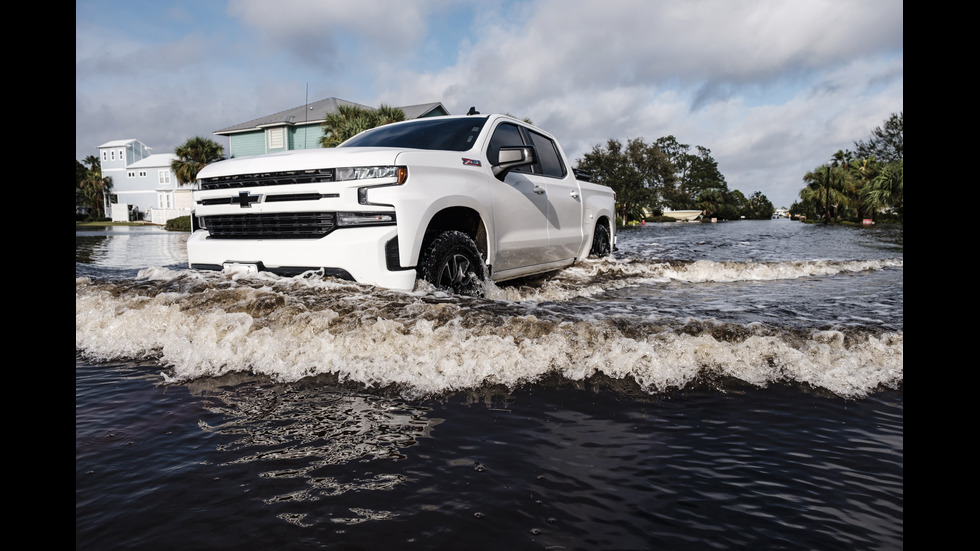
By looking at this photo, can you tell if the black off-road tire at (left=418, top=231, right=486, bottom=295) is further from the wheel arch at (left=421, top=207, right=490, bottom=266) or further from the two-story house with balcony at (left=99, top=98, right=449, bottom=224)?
the two-story house with balcony at (left=99, top=98, right=449, bottom=224)

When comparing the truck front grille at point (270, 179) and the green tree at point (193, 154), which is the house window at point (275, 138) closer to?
the green tree at point (193, 154)

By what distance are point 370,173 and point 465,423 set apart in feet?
7.51

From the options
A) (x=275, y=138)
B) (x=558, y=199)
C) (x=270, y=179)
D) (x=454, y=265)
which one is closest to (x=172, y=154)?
(x=275, y=138)

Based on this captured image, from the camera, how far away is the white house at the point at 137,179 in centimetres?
5378

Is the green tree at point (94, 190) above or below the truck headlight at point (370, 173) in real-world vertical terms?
above

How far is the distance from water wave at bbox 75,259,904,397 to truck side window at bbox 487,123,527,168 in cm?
171

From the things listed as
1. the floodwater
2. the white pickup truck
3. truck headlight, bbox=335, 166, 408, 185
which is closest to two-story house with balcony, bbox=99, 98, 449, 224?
the white pickup truck

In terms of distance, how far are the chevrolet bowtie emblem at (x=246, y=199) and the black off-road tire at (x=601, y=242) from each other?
4676 mm

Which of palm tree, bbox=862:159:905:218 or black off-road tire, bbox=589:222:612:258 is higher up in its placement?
palm tree, bbox=862:159:905:218

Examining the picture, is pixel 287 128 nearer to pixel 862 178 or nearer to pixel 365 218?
pixel 365 218

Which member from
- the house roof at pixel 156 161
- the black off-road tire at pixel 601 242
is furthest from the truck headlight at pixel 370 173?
the house roof at pixel 156 161

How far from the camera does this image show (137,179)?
190 ft

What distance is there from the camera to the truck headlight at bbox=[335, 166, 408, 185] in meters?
4.33
